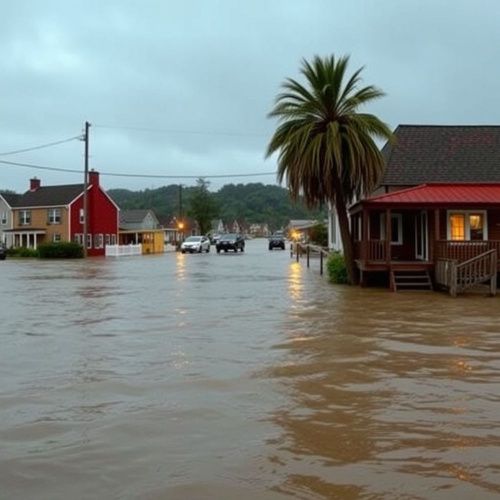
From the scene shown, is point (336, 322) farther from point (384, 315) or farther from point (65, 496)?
point (65, 496)

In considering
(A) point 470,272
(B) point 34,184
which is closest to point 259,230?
(B) point 34,184

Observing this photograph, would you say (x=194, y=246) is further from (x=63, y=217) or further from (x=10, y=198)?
(x=10, y=198)

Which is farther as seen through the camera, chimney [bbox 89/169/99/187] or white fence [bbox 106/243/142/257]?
chimney [bbox 89/169/99/187]

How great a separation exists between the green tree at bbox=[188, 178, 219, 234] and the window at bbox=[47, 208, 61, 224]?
35.5 metres

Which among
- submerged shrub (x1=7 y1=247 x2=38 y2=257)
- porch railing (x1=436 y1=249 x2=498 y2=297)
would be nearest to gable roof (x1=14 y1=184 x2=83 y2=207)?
submerged shrub (x1=7 y1=247 x2=38 y2=257)

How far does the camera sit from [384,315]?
16562 millimetres

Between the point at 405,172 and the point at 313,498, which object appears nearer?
the point at 313,498

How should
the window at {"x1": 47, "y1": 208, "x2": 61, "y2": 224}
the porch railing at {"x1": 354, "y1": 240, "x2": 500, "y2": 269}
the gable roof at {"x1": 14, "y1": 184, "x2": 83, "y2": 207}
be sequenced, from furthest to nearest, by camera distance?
the gable roof at {"x1": 14, "y1": 184, "x2": 83, "y2": 207}, the window at {"x1": 47, "y1": 208, "x2": 61, "y2": 224}, the porch railing at {"x1": 354, "y1": 240, "x2": 500, "y2": 269}

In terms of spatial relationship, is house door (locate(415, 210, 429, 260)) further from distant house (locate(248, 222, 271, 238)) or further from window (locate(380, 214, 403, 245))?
distant house (locate(248, 222, 271, 238))

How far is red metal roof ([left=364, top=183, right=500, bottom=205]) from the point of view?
24.0 metres

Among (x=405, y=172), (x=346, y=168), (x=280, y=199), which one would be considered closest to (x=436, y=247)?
(x=346, y=168)

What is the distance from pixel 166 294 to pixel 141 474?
1637 centimetres

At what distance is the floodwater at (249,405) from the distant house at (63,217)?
51209 millimetres

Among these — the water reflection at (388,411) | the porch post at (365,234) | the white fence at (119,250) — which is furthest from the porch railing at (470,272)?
the white fence at (119,250)
